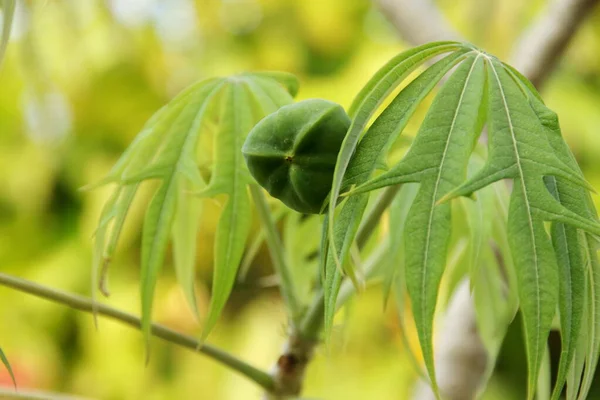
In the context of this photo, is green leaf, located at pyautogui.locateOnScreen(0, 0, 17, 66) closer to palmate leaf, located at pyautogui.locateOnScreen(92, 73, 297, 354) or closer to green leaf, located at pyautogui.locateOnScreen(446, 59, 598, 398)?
palmate leaf, located at pyautogui.locateOnScreen(92, 73, 297, 354)

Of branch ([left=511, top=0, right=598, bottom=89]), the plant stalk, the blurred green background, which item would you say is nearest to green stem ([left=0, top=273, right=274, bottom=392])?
the plant stalk

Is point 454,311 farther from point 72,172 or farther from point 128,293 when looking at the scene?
point 72,172

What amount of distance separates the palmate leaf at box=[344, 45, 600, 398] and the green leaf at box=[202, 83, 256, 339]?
5.8 inches

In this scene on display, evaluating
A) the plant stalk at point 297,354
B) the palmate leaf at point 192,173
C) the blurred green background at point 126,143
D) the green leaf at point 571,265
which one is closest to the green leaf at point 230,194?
the palmate leaf at point 192,173

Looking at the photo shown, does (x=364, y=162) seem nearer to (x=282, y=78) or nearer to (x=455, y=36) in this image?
(x=282, y=78)

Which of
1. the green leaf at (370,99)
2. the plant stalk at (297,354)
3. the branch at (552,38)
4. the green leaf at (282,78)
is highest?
the branch at (552,38)

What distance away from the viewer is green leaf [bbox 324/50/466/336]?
368 mm

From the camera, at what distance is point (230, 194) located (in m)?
0.53

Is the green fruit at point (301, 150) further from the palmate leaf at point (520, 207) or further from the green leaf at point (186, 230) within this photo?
the green leaf at point (186, 230)

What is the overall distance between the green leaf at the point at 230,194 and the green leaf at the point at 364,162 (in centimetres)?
14

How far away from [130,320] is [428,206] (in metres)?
0.29

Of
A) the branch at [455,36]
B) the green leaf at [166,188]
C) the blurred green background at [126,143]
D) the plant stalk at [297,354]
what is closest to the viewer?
the green leaf at [166,188]

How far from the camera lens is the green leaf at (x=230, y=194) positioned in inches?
19.8

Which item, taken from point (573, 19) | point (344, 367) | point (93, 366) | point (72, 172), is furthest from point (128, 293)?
point (573, 19)
